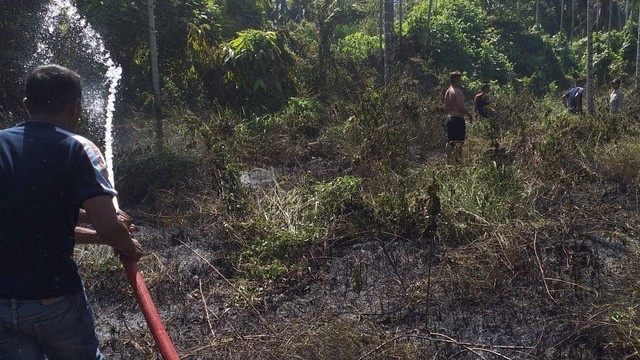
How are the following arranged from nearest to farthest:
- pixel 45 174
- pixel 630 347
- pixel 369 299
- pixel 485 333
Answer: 1. pixel 45 174
2. pixel 630 347
3. pixel 485 333
4. pixel 369 299

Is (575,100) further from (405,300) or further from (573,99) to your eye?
(405,300)

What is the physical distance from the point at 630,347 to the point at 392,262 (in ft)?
6.61

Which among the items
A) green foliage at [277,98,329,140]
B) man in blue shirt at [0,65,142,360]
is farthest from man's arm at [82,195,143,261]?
green foliage at [277,98,329,140]

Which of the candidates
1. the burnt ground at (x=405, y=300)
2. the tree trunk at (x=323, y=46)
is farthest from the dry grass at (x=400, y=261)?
the tree trunk at (x=323, y=46)

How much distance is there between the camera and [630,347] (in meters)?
3.77

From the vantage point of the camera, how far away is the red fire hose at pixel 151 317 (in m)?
2.41

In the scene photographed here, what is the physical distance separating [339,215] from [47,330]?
415 cm

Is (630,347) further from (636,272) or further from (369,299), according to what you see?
(369,299)

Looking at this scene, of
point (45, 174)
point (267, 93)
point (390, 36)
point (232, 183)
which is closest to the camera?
point (45, 174)

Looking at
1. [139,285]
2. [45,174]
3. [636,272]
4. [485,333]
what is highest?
[45,174]

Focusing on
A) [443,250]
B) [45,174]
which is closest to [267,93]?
[443,250]

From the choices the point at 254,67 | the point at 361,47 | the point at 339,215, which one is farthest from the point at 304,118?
the point at 361,47

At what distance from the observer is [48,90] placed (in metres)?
2.46

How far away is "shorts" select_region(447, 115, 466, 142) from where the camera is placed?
336 inches
